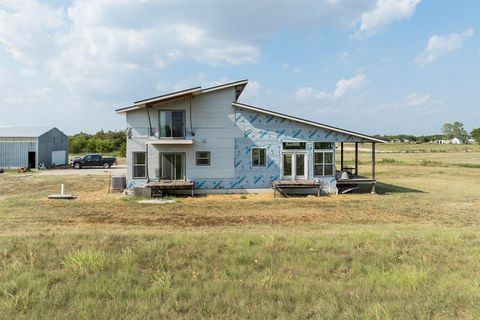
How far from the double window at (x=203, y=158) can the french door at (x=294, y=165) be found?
441 centimetres

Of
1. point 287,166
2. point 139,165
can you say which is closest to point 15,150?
point 139,165

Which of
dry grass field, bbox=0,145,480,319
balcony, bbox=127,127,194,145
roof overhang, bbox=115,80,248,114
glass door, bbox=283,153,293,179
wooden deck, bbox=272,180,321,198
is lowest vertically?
dry grass field, bbox=0,145,480,319

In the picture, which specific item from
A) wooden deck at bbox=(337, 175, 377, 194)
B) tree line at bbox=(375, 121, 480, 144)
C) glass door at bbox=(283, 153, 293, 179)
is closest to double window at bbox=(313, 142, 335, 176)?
wooden deck at bbox=(337, 175, 377, 194)

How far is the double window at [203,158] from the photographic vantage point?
20.9 metres

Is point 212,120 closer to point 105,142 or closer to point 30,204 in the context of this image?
point 30,204

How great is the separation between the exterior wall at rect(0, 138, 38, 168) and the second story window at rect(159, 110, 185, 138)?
24.1m

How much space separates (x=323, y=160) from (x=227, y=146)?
221 inches

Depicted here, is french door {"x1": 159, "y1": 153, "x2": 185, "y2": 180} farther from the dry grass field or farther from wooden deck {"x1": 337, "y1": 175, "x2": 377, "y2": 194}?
the dry grass field

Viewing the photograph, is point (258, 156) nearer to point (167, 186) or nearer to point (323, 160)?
point (323, 160)

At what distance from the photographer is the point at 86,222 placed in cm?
1257

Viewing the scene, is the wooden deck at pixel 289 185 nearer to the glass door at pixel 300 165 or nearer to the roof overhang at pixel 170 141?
the glass door at pixel 300 165

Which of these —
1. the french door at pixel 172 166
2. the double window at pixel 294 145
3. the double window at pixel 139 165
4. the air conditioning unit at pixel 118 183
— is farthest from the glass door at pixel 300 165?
the air conditioning unit at pixel 118 183

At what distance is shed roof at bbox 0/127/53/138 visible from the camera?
3772 cm

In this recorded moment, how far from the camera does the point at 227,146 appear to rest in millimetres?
20891
